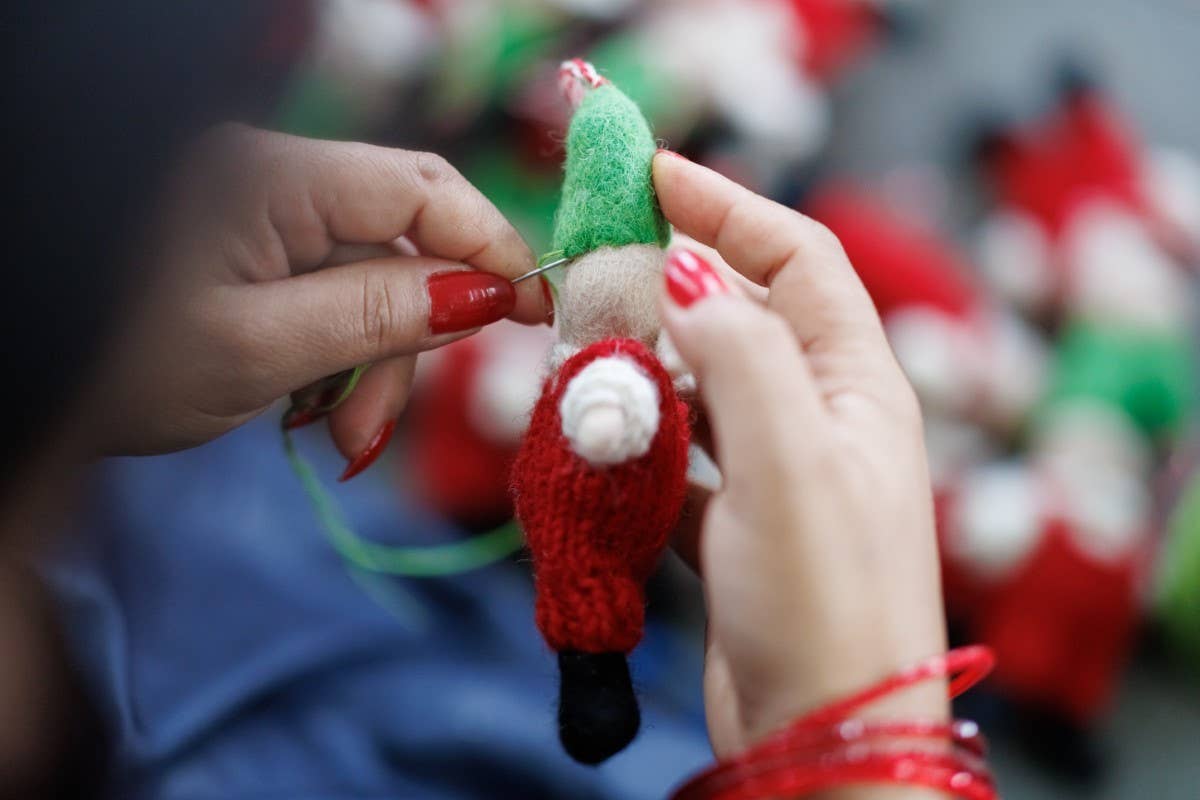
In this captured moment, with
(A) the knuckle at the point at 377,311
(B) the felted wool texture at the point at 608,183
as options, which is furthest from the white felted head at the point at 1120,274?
(A) the knuckle at the point at 377,311

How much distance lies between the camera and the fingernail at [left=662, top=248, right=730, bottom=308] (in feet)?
1.59

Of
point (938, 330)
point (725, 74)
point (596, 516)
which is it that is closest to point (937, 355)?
point (938, 330)

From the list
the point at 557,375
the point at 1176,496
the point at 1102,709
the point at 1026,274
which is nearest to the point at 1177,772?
the point at 1102,709

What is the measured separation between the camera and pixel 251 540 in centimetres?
91

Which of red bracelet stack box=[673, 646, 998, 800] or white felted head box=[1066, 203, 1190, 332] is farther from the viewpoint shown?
white felted head box=[1066, 203, 1190, 332]

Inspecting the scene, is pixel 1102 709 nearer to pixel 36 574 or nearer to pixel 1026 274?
pixel 1026 274

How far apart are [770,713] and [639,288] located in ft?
0.84

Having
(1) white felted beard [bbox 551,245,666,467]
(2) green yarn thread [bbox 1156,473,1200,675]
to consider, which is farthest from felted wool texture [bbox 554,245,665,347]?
(2) green yarn thread [bbox 1156,473,1200,675]

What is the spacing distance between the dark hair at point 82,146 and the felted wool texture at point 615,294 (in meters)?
0.23

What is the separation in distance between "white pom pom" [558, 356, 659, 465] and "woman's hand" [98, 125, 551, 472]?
19 centimetres

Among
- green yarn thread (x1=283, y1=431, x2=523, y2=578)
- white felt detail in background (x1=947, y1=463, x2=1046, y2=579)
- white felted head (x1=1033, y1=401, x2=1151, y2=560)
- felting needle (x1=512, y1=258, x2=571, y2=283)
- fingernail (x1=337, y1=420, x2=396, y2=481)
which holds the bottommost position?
green yarn thread (x1=283, y1=431, x2=523, y2=578)

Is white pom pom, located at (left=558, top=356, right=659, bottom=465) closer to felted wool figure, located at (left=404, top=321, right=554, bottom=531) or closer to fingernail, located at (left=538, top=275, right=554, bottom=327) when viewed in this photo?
fingernail, located at (left=538, top=275, right=554, bottom=327)

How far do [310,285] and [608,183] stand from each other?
0.72 feet

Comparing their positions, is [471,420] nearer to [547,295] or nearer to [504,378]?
[504,378]
